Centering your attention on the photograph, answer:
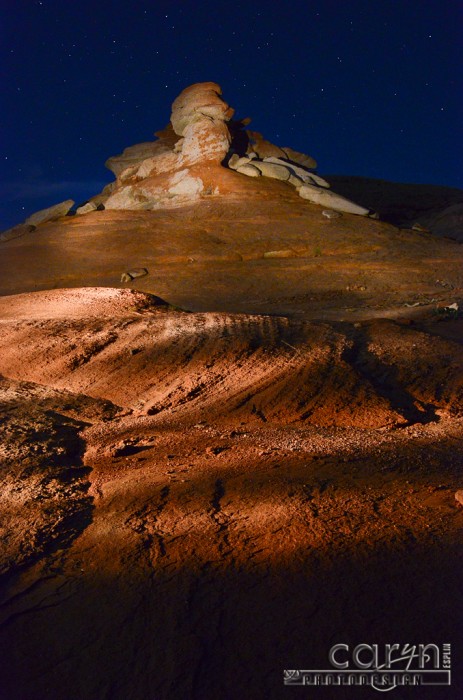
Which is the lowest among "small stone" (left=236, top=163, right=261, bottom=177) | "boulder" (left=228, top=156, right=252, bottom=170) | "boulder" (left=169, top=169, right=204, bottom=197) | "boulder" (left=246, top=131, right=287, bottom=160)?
"boulder" (left=169, top=169, right=204, bottom=197)

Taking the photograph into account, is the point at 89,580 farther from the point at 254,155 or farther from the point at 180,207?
the point at 254,155

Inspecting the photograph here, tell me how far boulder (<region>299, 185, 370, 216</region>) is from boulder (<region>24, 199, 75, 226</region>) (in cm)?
1049

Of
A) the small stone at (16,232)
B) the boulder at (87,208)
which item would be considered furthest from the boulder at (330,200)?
the small stone at (16,232)

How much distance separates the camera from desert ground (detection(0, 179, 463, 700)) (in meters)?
1.83

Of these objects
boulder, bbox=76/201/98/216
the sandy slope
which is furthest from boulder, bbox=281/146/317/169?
the sandy slope

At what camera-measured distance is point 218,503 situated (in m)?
2.77

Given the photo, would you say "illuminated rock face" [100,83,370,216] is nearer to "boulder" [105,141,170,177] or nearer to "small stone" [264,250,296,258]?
"boulder" [105,141,170,177]

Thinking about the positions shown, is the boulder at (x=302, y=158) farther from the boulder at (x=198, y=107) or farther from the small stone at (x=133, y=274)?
the small stone at (x=133, y=274)

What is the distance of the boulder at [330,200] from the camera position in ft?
67.5

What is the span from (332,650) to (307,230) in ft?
58.7

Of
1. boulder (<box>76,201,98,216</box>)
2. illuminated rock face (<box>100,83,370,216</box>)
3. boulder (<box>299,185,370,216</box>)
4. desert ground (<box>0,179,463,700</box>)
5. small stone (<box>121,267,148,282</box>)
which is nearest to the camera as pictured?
desert ground (<box>0,179,463,700</box>)

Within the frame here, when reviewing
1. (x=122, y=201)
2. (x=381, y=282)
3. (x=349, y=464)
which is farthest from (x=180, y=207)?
(x=349, y=464)

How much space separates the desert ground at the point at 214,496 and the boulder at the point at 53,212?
56.0ft

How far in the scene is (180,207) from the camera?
20.8 metres
